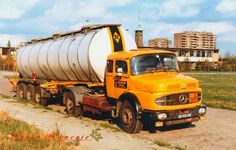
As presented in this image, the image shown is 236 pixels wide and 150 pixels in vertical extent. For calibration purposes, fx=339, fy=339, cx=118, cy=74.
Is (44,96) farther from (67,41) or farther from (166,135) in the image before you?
(166,135)

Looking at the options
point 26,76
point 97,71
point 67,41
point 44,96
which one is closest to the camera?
point 97,71

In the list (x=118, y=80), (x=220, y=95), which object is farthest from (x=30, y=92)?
(x=220, y=95)

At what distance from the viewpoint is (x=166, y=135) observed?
9906 millimetres

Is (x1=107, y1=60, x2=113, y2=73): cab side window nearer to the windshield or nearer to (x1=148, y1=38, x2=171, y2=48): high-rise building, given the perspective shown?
the windshield

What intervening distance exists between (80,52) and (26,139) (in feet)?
18.6

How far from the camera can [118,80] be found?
11.0 meters

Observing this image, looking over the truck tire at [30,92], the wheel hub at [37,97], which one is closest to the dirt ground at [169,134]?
the wheel hub at [37,97]

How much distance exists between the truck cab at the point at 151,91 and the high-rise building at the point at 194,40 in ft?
500

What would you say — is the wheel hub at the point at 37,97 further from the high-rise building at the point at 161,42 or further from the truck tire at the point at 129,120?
the high-rise building at the point at 161,42

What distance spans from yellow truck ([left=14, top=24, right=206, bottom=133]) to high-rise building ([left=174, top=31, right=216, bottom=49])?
148m

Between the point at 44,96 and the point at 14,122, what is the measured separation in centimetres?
649

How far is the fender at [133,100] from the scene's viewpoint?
9.66m

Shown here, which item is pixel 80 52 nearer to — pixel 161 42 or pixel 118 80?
pixel 118 80

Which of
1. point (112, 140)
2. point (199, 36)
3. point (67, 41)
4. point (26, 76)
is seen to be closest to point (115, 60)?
point (112, 140)
